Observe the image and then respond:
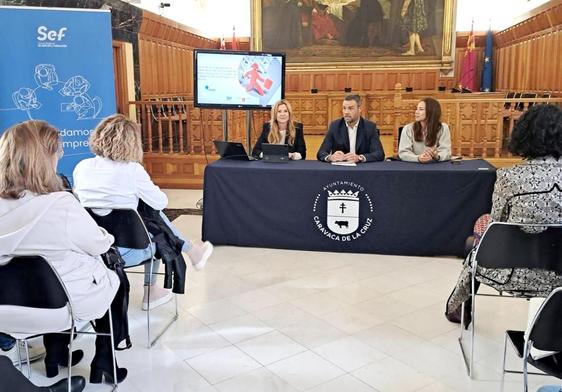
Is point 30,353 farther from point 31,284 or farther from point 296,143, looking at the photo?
point 296,143

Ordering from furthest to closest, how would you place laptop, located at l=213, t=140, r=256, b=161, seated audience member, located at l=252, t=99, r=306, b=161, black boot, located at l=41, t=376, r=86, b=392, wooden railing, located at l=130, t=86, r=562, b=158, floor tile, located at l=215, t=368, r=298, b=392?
wooden railing, located at l=130, t=86, r=562, b=158 → seated audience member, located at l=252, t=99, r=306, b=161 → laptop, located at l=213, t=140, r=256, b=161 → floor tile, located at l=215, t=368, r=298, b=392 → black boot, located at l=41, t=376, r=86, b=392

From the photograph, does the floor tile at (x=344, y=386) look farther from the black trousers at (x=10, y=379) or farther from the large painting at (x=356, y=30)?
the large painting at (x=356, y=30)

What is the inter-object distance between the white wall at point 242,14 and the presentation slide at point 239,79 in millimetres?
5890

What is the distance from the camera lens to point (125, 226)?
253 centimetres

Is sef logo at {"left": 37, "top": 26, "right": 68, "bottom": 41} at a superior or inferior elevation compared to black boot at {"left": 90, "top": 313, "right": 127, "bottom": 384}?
superior

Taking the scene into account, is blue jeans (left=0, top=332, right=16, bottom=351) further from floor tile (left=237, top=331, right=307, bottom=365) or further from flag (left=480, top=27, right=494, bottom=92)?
flag (left=480, top=27, right=494, bottom=92)

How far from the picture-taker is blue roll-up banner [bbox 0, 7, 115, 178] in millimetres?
4277

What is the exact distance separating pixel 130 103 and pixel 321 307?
458cm

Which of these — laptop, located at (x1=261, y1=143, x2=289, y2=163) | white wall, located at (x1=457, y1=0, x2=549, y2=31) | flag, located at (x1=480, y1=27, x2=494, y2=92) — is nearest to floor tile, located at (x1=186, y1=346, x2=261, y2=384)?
laptop, located at (x1=261, y1=143, x2=289, y2=163)

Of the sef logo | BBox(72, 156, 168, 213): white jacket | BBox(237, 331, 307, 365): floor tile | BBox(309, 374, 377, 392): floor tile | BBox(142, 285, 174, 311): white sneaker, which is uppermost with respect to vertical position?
the sef logo

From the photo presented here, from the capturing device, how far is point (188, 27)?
1037cm

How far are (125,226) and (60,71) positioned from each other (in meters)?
2.52

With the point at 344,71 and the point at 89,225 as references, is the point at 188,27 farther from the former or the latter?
the point at 89,225

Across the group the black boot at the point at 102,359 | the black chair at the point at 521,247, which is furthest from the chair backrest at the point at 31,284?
the black chair at the point at 521,247
